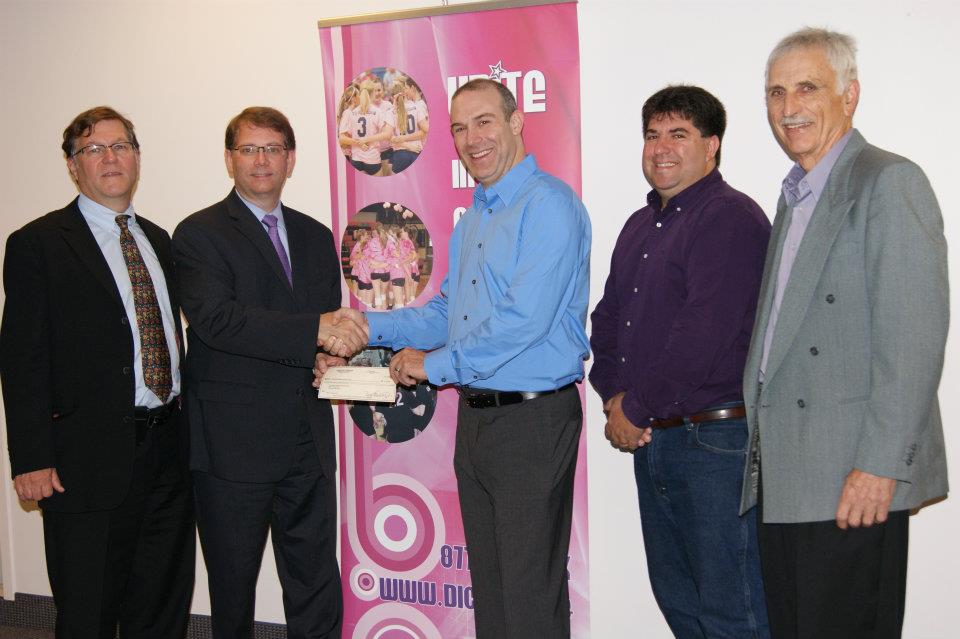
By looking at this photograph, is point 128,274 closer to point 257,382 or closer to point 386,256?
point 257,382

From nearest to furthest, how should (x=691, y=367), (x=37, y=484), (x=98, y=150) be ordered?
(x=691, y=367) → (x=37, y=484) → (x=98, y=150)

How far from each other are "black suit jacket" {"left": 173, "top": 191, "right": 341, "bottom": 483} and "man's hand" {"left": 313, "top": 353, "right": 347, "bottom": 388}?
5 centimetres

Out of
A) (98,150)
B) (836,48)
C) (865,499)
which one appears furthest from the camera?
(98,150)

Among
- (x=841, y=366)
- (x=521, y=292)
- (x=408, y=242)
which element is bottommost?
(x=841, y=366)

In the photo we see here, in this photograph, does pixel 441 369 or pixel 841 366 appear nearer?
pixel 841 366

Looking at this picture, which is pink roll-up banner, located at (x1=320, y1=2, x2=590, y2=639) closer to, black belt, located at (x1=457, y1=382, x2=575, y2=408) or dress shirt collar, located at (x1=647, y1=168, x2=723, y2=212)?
dress shirt collar, located at (x1=647, y1=168, x2=723, y2=212)

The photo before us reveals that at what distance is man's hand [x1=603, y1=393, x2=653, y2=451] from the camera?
2.46 m

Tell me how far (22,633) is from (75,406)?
2.00 m

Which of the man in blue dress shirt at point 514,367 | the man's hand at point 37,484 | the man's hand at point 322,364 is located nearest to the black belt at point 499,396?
the man in blue dress shirt at point 514,367

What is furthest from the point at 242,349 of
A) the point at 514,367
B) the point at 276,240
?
the point at 514,367

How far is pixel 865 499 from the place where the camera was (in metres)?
1.85

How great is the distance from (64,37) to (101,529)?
2501mm

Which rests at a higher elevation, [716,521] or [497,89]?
[497,89]

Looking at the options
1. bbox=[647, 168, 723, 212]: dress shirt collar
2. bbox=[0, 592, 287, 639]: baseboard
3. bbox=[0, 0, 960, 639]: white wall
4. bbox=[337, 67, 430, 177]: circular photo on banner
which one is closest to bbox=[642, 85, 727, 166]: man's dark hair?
bbox=[647, 168, 723, 212]: dress shirt collar
